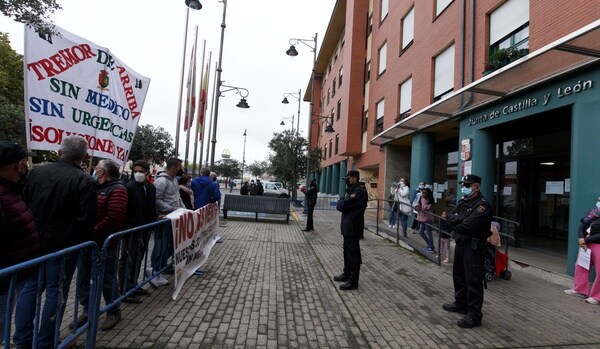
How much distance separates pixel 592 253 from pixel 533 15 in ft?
18.2

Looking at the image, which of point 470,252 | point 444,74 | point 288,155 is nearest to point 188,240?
point 470,252

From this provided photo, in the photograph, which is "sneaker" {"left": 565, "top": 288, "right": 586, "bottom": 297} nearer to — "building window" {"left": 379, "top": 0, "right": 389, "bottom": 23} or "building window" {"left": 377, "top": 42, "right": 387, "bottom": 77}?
"building window" {"left": 377, "top": 42, "right": 387, "bottom": 77}

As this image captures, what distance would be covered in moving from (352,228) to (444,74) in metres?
8.67

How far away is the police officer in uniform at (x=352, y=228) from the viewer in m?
5.42

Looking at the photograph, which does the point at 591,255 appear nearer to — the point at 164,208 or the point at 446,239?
the point at 446,239

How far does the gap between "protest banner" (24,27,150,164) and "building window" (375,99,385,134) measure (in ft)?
47.2

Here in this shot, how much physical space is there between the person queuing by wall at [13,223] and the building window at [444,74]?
1163 centimetres

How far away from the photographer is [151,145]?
24625 millimetres

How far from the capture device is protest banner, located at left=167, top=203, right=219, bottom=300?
4.43 m

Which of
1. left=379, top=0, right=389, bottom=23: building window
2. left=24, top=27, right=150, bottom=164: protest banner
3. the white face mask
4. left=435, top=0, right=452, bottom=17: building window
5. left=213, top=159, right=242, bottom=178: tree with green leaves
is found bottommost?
the white face mask

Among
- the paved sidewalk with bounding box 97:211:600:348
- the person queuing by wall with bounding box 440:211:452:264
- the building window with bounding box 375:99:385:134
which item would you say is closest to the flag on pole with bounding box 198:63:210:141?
the paved sidewalk with bounding box 97:211:600:348

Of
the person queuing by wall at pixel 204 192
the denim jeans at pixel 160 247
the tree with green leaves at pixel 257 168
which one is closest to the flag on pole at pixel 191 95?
the person queuing by wall at pixel 204 192

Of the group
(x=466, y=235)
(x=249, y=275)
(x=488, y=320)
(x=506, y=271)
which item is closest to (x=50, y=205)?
(x=249, y=275)

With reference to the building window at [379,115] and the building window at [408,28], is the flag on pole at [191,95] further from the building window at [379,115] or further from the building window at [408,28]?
the building window at [379,115]
